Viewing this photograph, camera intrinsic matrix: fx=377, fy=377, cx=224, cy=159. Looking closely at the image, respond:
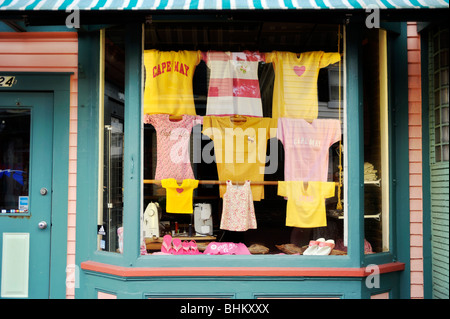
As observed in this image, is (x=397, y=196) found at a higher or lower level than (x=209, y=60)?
lower

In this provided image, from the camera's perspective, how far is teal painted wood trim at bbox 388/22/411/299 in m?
3.91

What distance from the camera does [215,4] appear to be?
10.6 ft

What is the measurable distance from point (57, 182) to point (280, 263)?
2.50 metres

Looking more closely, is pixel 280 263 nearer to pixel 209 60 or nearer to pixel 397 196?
pixel 397 196

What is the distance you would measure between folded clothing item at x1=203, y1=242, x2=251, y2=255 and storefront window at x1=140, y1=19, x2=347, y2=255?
0.01 m

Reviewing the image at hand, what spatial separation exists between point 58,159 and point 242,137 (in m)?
2.01

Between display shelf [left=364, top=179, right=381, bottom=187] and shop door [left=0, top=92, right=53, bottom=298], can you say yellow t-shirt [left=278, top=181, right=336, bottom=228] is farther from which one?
shop door [left=0, top=92, right=53, bottom=298]

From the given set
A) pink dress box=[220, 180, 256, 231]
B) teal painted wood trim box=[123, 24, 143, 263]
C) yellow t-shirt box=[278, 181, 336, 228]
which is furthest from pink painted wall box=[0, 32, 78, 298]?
yellow t-shirt box=[278, 181, 336, 228]

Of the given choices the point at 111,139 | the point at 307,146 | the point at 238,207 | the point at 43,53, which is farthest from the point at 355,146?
the point at 43,53

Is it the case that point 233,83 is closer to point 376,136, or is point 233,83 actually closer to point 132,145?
point 132,145

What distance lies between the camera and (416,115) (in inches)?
157

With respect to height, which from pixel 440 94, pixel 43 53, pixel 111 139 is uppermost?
pixel 43 53

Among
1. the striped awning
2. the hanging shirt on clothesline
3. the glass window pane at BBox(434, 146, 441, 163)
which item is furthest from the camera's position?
the hanging shirt on clothesline
